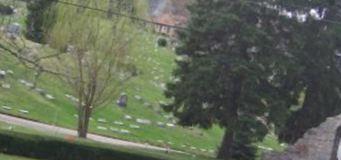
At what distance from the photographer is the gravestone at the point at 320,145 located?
88.6ft

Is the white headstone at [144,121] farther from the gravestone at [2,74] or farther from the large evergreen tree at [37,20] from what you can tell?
the gravestone at [2,74]

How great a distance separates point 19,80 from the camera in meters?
37.7

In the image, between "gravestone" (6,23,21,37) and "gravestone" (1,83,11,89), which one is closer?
"gravestone" (6,23,21,37)

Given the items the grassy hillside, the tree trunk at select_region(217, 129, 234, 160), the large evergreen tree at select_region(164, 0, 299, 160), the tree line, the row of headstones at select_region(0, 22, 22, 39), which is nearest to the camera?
the row of headstones at select_region(0, 22, 22, 39)

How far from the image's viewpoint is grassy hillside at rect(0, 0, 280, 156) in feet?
114

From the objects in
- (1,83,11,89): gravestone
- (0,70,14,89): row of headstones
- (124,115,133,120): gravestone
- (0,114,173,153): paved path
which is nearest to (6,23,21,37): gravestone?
(0,70,14,89): row of headstones

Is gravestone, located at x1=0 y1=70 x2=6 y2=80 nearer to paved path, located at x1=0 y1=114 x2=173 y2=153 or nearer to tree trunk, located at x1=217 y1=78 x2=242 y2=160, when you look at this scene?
paved path, located at x1=0 y1=114 x2=173 y2=153

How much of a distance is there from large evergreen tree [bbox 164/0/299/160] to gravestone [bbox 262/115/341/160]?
2.87 m

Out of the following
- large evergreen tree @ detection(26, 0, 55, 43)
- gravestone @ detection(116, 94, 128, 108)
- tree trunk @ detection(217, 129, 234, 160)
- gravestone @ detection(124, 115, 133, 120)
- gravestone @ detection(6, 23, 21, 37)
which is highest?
large evergreen tree @ detection(26, 0, 55, 43)

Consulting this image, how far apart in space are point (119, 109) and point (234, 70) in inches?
524

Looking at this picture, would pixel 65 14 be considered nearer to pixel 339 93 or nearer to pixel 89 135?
pixel 89 135

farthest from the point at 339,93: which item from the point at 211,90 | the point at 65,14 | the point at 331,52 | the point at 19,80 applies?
the point at 19,80

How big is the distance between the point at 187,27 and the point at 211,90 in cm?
307

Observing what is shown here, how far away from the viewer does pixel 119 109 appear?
42062 millimetres
